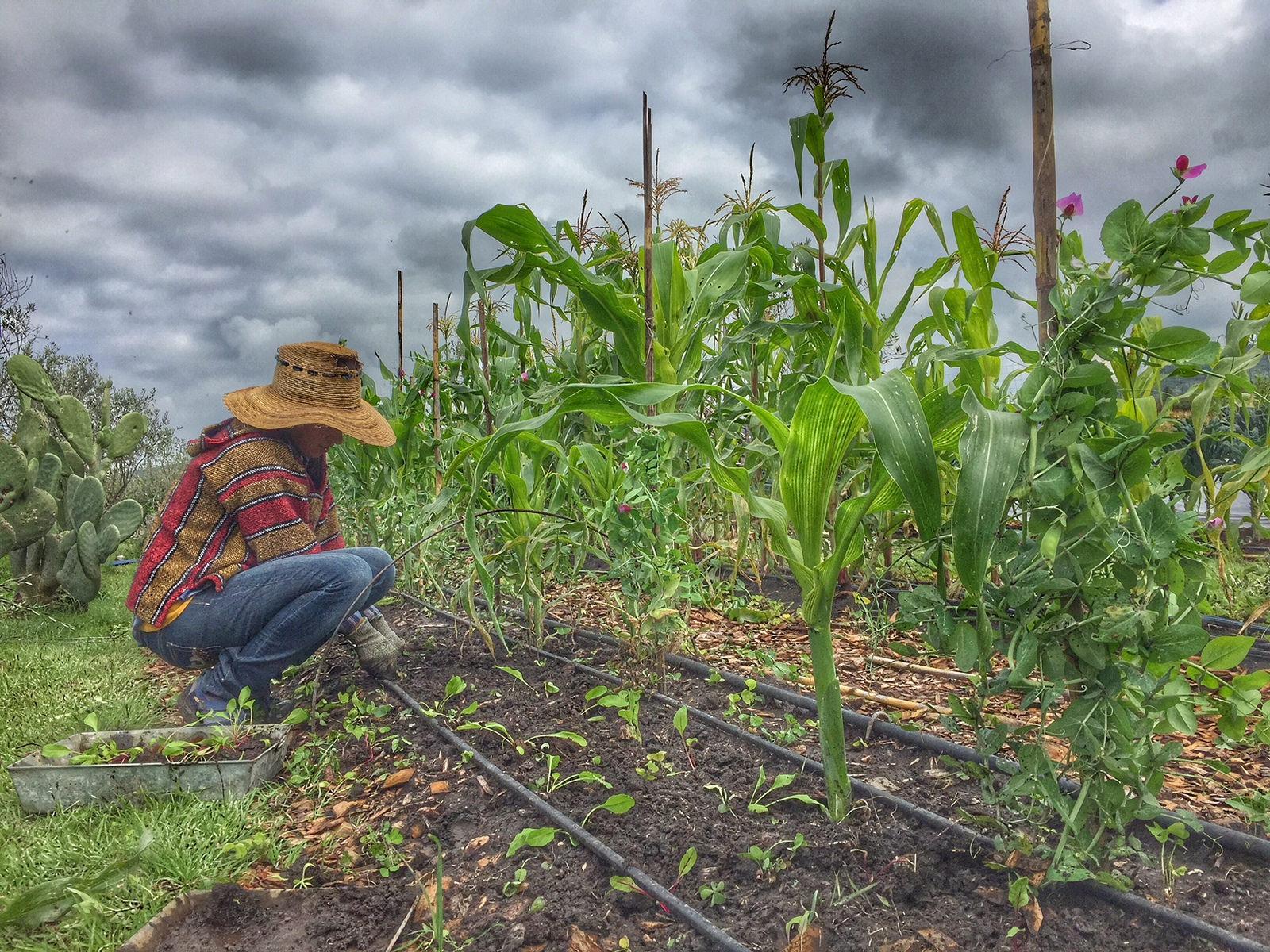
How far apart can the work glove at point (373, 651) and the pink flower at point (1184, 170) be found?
2579 millimetres

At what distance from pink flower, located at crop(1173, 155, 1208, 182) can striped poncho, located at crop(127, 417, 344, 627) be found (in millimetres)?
2395

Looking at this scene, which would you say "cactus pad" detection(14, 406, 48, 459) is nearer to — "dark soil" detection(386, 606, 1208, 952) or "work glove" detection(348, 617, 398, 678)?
"work glove" detection(348, 617, 398, 678)

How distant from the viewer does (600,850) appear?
1.64m

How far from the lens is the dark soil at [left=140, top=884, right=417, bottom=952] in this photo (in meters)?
1.59

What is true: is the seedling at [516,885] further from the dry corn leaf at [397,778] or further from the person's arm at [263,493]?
the person's arm at [263,493]

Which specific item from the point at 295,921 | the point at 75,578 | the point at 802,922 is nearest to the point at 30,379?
the point at 75,578

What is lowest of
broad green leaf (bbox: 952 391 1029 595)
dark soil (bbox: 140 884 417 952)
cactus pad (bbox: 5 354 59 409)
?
dark soil (bbox: 140 884 417 952)

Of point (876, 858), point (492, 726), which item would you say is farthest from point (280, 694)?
point (876, 858)

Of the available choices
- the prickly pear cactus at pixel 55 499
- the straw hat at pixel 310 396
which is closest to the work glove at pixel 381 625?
the straw hat at pixel 310 396

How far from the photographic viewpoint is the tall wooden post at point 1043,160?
58.8 inches

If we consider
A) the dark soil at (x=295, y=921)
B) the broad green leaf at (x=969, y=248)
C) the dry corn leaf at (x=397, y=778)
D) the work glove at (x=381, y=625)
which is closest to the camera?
the dark soil at (x=295, y=921)

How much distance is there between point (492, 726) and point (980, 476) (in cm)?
156

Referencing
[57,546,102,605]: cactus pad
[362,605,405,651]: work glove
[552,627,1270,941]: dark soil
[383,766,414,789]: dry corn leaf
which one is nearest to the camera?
[552,627,1270,941]: dark soil

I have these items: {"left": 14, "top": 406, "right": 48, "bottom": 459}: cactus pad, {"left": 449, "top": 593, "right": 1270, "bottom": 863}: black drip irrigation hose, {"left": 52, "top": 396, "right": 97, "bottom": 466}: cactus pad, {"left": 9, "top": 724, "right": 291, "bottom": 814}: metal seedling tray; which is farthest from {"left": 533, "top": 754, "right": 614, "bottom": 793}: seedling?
{"left": 52, "top": 396, "right": 97, "bottom": 466}: cactus pad
